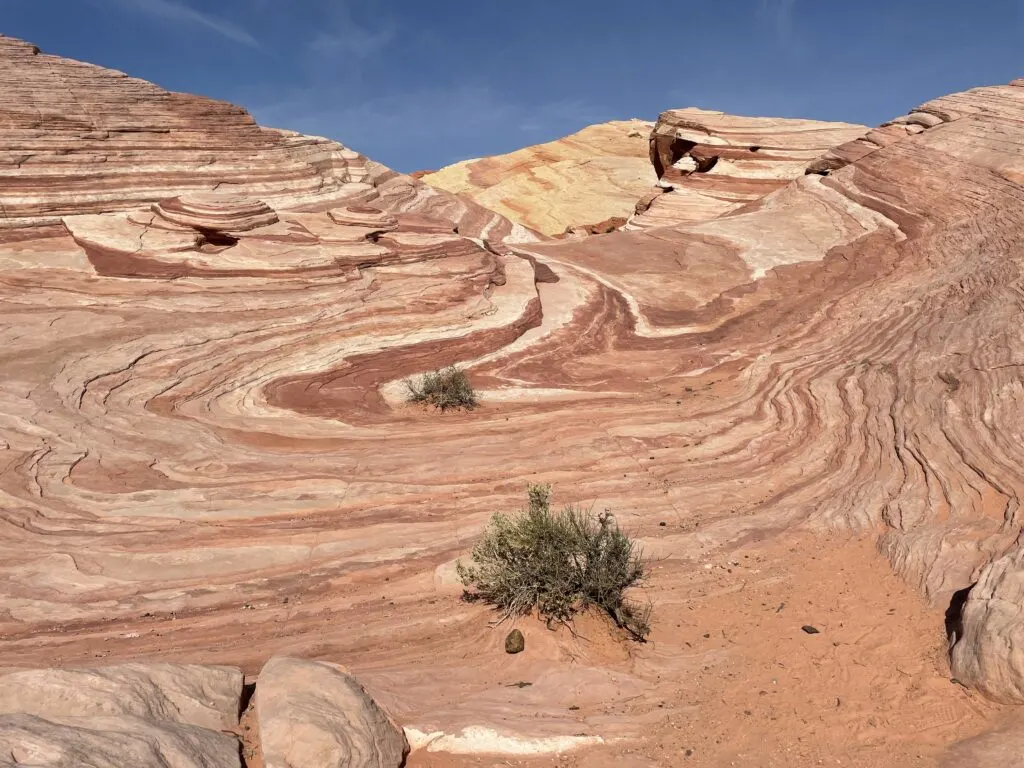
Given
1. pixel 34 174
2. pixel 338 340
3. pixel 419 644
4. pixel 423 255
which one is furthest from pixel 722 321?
pixel 34 174

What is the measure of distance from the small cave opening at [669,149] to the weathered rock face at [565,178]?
899cm

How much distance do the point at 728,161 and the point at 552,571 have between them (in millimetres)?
24441

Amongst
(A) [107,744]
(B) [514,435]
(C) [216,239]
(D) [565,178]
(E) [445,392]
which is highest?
(D) [565,178]

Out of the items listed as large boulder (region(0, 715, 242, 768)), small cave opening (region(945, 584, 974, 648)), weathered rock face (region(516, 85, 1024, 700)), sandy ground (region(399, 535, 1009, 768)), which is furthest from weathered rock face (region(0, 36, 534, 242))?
small cave opening (region(945, 584, 974, 648))

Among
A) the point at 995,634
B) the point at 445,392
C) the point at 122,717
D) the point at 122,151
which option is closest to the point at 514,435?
the point at 445,392

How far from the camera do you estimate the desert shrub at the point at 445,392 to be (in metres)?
12.6

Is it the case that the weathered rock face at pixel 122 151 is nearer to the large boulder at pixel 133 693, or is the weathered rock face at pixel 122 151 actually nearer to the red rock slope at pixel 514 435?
the red rock slope at pixel 514 435

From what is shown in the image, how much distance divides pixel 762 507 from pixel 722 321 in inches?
318

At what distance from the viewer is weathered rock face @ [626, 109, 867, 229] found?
27.6m

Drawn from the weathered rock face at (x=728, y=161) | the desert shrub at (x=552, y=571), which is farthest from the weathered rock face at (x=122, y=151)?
the weathered rock face at (x=728, y=161)

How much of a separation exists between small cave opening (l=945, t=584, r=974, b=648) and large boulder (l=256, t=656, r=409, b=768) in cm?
424

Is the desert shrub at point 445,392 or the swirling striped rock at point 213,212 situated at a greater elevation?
the swirling striped rock at point 213,212

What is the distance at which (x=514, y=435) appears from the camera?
11266mm

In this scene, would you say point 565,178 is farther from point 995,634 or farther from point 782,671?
point 995,634
